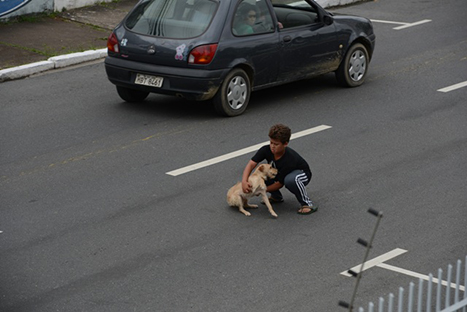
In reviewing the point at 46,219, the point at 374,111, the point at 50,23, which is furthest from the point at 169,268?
the point at 50,23

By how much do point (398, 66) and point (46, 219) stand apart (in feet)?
26.0

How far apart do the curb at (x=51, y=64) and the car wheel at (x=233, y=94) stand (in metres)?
3.90

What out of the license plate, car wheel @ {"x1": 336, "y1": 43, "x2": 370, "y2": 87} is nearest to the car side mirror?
A: car wheel @ {"x1": 336, "y1": 43, "x2": 370, "y2": 87}

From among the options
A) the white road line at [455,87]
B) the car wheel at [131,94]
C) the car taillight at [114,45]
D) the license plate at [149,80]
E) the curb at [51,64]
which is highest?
the car taillight at [114,45]

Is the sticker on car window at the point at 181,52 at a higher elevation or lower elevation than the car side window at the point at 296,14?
lower

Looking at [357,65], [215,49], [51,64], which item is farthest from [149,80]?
[357,65]

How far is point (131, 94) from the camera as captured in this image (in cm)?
1292

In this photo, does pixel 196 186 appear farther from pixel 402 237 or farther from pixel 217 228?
pixel 402 237

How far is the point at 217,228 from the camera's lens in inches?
345

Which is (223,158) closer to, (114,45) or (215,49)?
(215,49)

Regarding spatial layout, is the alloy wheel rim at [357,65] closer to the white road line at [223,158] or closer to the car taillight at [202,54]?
the white road line at [223,158]

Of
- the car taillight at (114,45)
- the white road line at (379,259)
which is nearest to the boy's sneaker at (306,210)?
the white road line at (379,259)

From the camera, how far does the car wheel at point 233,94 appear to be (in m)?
12.1

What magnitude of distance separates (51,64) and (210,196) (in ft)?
20.6
